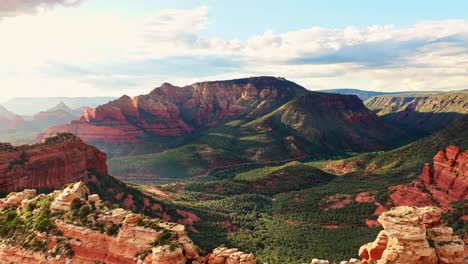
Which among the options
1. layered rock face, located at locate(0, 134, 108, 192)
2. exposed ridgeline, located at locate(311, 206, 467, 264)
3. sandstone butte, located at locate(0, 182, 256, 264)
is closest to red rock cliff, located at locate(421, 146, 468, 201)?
exposed ridgeline, located at locate(311, 206, 467, 264)

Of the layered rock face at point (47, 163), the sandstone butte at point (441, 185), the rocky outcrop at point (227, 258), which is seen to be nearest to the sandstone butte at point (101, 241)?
the rocky outcrop at point (227, 258)

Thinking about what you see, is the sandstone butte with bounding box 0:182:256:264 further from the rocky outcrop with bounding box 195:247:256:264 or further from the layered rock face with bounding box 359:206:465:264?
the layered rock face with bounding box 359:206:465:264

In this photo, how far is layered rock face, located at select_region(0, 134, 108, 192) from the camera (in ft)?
220

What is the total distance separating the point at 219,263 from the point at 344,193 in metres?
88.7

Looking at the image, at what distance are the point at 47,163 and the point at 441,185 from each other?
3666 inches

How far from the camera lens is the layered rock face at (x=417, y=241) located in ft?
91.0

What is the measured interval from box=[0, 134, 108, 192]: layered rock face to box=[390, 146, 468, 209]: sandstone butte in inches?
3006

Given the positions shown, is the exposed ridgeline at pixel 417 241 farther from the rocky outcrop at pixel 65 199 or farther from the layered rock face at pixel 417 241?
the rocky outcrop at pixel 65 199

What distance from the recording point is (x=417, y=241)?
91.3 ft

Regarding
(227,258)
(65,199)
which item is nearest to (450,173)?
(227,258)

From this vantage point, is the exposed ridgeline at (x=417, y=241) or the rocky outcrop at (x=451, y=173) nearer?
the exposed ridgeline at (x=417, y=241)

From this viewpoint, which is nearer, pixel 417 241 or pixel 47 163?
pixel 417 241

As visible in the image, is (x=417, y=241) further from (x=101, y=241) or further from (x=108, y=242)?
(x=101, y=241)

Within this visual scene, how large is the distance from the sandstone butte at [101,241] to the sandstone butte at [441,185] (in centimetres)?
7543
